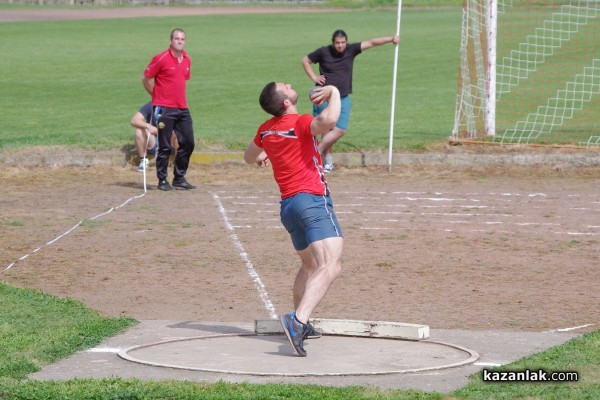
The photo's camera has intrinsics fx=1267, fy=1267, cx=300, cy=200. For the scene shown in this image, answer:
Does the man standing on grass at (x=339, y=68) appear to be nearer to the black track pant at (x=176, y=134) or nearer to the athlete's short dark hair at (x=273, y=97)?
the black track pant at (x=176, y=134)

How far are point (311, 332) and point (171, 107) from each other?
896 cm

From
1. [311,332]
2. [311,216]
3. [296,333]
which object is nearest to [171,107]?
Answer: [311,216]

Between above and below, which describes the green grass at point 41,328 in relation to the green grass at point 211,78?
below

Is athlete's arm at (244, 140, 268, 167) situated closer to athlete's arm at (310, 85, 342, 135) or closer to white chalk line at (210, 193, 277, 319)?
athlete's arm at (310, 85, 342, 135)

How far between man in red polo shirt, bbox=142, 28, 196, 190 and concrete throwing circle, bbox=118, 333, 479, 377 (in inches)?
324

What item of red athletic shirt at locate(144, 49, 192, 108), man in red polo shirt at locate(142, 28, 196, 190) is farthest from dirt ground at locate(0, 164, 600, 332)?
red athletic shirt at locate(144, 49, 192, 108)

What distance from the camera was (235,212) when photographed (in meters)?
15.4

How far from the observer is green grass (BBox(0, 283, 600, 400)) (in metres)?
7.39

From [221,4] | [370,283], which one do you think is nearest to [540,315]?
[370,283]

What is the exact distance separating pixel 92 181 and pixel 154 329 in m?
9.05

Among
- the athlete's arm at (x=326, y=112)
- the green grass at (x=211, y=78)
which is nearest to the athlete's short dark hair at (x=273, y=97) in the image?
the athlete's arm at (x=326, y=112)

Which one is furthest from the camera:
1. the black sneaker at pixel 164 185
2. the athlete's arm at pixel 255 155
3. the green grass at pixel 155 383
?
the black sneaker at pixel 164 185

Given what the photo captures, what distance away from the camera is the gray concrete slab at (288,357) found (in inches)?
315

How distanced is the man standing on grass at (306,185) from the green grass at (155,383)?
1317 mm
